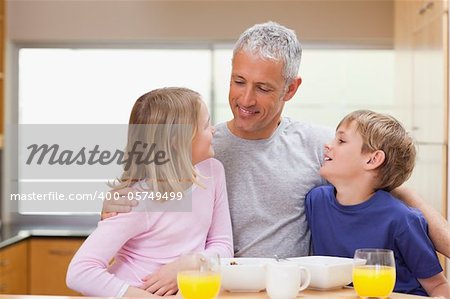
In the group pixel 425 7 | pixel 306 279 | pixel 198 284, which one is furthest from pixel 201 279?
pixel 425 7

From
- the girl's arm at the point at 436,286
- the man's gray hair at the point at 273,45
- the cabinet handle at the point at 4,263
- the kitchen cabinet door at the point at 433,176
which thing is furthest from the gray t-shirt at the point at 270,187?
the cabinet handle at the point at 4,263

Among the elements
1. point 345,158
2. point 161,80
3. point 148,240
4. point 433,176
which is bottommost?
point 148,240

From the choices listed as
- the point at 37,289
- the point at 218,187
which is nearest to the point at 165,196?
the point at 218,187

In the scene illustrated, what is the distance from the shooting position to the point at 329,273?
5.94 ft

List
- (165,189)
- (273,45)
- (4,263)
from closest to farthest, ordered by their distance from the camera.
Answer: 1. (165,189)
2. (273,45)
3. (4,263)

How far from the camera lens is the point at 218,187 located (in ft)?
7.23

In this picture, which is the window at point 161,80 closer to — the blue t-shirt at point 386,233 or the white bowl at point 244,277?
the blue t-shirt at point 386,233

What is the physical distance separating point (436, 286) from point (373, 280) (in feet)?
1.46

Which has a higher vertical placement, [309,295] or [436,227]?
[436,227]

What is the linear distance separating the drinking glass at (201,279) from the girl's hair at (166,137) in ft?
1.27

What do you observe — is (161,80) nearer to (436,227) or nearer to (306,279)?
(436,227)

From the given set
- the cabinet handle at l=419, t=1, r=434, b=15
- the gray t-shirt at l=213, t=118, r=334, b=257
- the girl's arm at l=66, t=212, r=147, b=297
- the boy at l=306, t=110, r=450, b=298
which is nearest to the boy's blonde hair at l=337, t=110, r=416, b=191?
the boy at l=306, t=110, r=450, b=298

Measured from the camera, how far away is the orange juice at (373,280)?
171 centimetres

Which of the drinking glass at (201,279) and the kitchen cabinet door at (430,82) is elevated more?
the kitchen cabinet door at (430,82)
